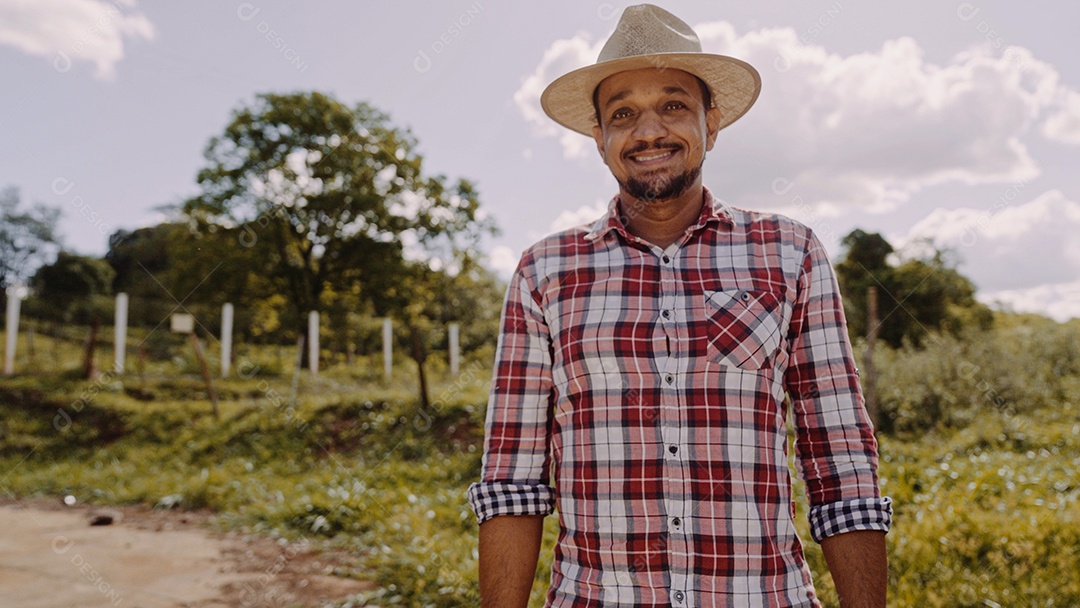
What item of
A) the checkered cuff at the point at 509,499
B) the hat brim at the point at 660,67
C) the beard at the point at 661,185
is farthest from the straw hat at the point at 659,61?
the checkered cuff at the point at 509,499

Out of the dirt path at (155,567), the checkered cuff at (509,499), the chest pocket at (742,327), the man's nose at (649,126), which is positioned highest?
the man's nose at (649,126)

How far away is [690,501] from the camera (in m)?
1.49

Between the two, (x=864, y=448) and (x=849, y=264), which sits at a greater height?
(x=849, y=264)

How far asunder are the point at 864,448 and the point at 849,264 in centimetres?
1744

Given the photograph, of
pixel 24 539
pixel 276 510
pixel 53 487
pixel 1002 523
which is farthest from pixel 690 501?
pixel 53 487

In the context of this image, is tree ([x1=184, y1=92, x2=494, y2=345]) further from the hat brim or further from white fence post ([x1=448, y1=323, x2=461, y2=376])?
the hat brim

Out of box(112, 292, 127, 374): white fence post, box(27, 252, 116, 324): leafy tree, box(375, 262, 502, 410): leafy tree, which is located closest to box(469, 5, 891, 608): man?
box(112, 292, 127, 374): white fence post

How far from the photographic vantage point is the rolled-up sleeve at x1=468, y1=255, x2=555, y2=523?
1576mm

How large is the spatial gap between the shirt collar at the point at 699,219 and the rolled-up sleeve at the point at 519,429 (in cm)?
26

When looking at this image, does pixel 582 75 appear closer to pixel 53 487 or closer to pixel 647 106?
pixel 647 106

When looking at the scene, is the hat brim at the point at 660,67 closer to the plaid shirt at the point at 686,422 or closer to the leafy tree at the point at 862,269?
the plaid shirt at the point at 686,422

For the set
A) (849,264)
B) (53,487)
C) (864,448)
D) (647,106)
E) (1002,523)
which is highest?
(849,264)

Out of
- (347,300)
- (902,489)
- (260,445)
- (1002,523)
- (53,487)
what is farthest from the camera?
(347,300)

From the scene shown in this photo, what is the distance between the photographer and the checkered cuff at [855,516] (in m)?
1.43
